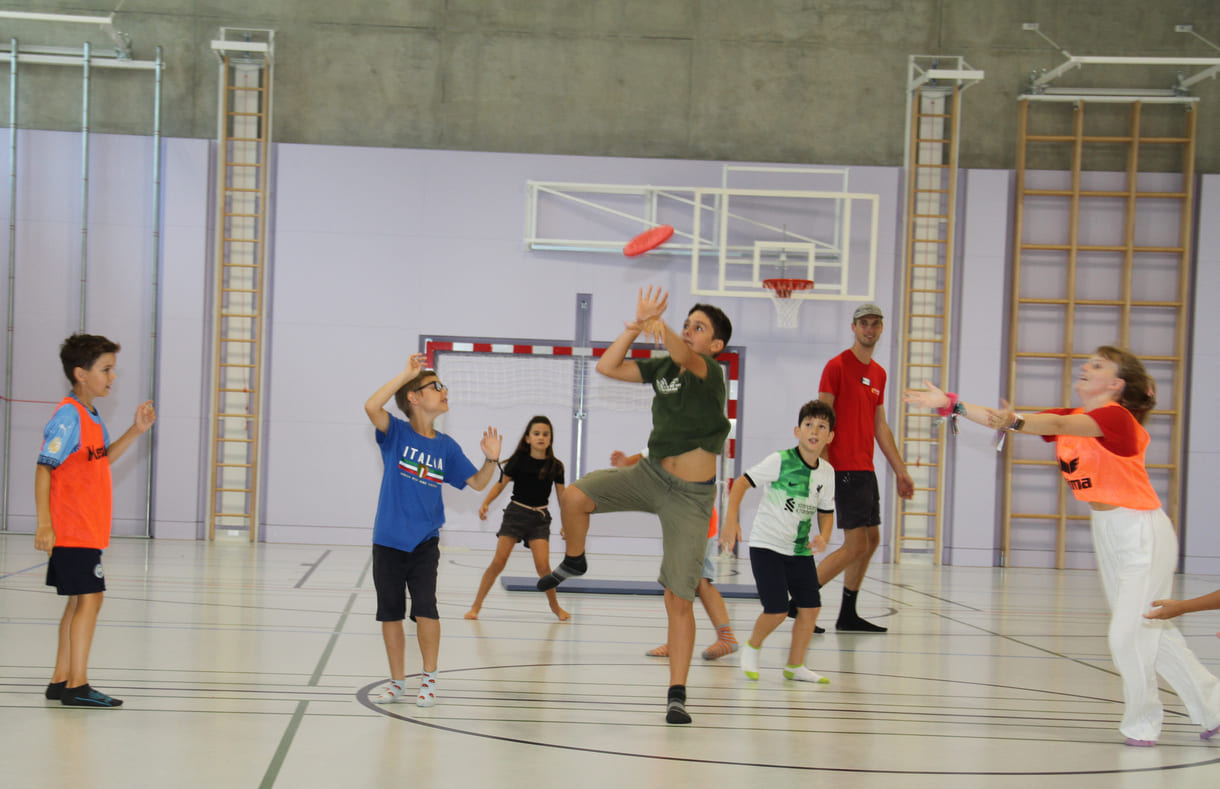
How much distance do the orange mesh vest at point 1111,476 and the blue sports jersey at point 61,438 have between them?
4.13 meters

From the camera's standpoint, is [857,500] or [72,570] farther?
[857,500]

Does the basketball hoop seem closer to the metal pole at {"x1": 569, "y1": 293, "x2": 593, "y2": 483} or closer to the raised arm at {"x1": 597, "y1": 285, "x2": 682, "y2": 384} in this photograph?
the metal pole at {"x1": 569, "y1": 293, "x2": 593, "y2": 483}

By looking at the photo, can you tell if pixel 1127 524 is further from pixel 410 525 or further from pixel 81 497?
pixel 81 497

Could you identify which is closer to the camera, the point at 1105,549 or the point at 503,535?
the point at 1105,549

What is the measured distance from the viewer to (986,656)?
647cm

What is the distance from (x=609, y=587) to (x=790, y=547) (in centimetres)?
372

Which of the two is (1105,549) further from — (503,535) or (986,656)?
(503,535)

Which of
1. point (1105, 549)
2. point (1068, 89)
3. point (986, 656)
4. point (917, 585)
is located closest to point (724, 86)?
point (1068, 89)

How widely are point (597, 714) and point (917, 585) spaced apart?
6.73 meters

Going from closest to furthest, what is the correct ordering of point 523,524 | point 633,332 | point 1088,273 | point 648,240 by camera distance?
point 633,332
point 523,524
point 648,240
point 1088,273

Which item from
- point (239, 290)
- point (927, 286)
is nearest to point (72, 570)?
point (239, 290)

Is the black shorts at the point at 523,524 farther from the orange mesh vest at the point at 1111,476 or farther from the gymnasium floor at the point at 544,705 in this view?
the orange mesh vest at the point at 1111,476

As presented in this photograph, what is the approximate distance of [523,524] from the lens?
7.28 m

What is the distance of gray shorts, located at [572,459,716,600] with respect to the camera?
4605 millimetres
